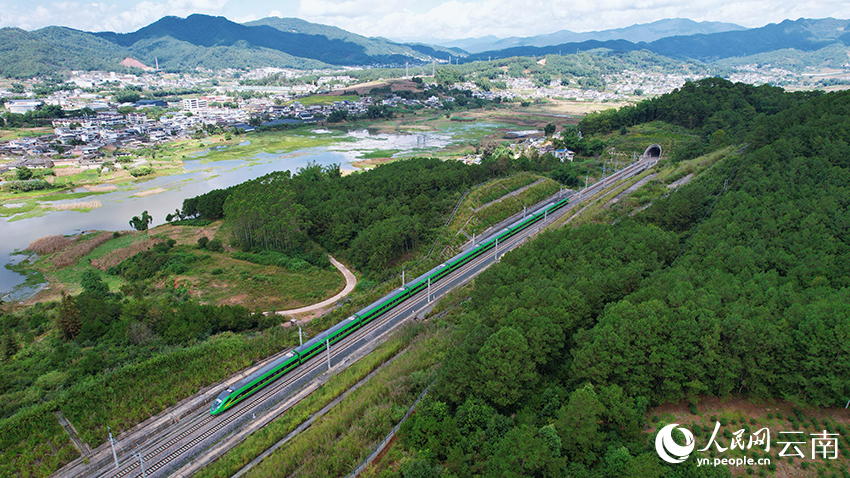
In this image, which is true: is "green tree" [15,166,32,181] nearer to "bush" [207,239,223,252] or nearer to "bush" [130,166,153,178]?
"bush" [130,166,153,178]

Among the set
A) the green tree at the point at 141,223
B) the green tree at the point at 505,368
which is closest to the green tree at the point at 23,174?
the green tree at the point at 141,223

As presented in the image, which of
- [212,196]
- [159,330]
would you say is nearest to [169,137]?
[212,196]

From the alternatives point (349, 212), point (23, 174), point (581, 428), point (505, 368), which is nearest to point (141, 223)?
point (349, 212)

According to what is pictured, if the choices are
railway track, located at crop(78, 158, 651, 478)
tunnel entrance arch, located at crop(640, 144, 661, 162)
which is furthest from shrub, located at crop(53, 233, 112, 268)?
tunnel entrance arch, located at crop(640, 144, 661, 162)

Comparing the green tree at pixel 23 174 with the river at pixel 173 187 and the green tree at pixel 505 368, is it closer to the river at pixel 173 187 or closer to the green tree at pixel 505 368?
A: the river at pixel 173 187

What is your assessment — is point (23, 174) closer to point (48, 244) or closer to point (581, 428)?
point (48, 244)
